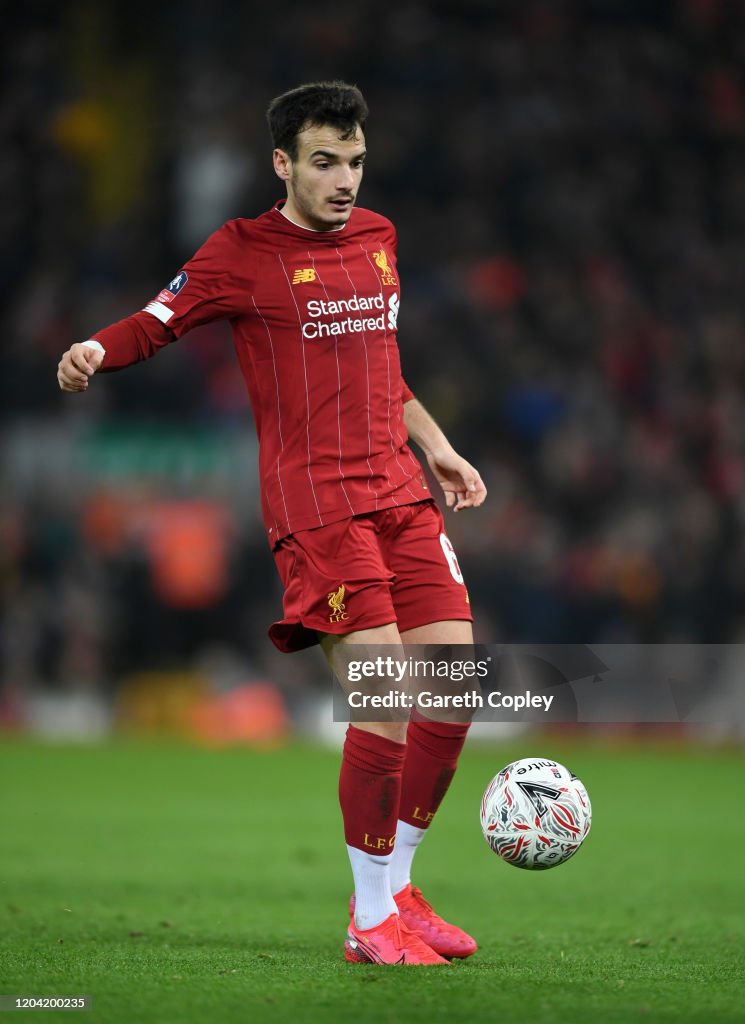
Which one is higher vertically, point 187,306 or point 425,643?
point 187,306

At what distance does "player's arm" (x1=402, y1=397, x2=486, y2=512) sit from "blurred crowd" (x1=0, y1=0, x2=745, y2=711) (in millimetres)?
6921

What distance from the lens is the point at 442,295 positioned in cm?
1430

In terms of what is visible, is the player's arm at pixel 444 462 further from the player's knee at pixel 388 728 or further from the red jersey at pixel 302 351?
the player's knee at pixel 388 728

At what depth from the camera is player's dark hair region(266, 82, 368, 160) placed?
13.4 feet

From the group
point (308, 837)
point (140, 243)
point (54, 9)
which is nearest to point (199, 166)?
point (140, 243)

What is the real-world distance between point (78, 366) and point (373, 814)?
1.49 m

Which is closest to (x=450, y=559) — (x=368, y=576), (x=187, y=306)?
(x=368, y=576)

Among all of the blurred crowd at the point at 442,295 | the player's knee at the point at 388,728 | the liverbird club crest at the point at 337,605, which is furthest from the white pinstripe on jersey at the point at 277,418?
the blurred crowd at the point at 442,295

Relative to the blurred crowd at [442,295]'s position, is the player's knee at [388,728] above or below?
below

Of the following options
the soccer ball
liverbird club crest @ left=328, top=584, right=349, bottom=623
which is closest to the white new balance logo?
liverbird club crest @ left=328, top=584, right=349, bottom=623

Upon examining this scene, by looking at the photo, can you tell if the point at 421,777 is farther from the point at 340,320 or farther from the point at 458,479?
the point at 340,320

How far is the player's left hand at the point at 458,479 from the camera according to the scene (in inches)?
176

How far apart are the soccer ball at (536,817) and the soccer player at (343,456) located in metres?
0.23

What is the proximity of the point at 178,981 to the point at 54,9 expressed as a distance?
1303 cm
